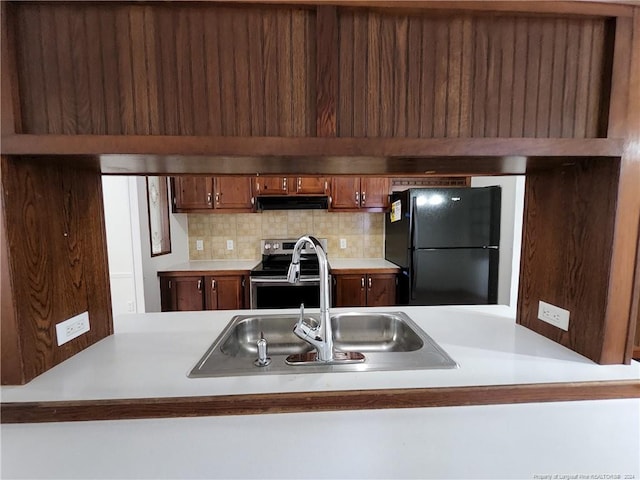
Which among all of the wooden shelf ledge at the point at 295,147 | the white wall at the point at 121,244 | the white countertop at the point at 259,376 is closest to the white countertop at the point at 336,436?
the white countertop at the point at 259,376

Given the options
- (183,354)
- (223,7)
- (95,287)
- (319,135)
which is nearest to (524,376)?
(319,135)

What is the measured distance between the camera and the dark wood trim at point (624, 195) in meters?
0.79

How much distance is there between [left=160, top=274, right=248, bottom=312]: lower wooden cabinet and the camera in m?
2.70

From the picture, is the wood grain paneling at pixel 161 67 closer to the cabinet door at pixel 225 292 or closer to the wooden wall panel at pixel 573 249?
the wooden wall panel at pixel 573 249

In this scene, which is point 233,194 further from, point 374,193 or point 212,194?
point 374,193

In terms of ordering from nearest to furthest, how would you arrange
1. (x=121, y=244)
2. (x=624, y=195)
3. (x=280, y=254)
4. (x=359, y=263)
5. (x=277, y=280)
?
1. (x=624, y=195)
2. (x=121, y=244)
3. (x=277, y=280)
4. (x=359, y=263)
5. (x=280, y=254)

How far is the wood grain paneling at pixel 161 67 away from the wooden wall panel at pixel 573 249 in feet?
2.99

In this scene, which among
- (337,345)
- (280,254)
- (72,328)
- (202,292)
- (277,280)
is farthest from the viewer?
(280,254)

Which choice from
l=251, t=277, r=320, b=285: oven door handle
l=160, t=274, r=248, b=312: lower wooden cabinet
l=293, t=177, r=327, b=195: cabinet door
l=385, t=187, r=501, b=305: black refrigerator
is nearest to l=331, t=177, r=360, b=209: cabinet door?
l=293, t=177, r=327, b=195: cabinet door

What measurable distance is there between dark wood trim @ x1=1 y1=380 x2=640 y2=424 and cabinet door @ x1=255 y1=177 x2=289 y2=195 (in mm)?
2316

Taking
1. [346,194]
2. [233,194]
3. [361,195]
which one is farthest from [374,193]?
[233,194]

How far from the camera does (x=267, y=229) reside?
321cm

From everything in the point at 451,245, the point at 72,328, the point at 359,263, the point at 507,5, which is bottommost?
the point at 359,263

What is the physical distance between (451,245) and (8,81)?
2619 millimetres
